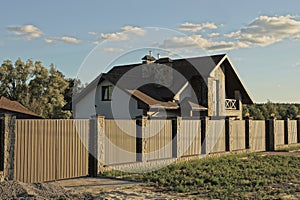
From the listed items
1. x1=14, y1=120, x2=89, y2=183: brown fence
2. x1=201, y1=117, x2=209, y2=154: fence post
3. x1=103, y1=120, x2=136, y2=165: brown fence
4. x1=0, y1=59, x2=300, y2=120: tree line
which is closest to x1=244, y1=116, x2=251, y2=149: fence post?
x1=201, y1=117, x2=209, y2=154: fence post

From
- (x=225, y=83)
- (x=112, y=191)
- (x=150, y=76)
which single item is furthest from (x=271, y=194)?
(x=225, y=83)

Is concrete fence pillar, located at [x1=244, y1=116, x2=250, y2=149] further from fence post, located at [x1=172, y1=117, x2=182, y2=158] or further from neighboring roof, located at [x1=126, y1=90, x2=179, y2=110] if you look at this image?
fence post, located at [x1=172, y1=117, x2=182, y2=158]

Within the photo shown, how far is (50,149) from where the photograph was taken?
11.6m

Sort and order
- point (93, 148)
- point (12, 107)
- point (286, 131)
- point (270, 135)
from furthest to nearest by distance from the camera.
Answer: point (12, 107)
point (286, 131)
point (270, 135)
point (93, 148)

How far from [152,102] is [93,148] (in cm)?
1233

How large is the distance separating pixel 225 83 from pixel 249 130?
34.0 ft

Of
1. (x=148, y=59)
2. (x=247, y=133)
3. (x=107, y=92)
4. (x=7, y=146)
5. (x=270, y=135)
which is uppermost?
(x=148, y=59)

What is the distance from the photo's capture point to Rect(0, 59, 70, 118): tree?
4625 centimetres

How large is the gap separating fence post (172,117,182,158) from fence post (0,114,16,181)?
7326mm

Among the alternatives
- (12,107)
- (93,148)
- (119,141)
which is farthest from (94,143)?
(12,107)

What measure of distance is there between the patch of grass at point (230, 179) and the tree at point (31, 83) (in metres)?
33.0

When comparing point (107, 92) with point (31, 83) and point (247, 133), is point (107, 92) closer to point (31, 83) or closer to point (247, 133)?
point (247, 133)

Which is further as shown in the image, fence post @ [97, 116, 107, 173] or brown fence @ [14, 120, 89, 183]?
fence post @ [97, 116, 107, 173]

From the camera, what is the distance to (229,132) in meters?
19.9
